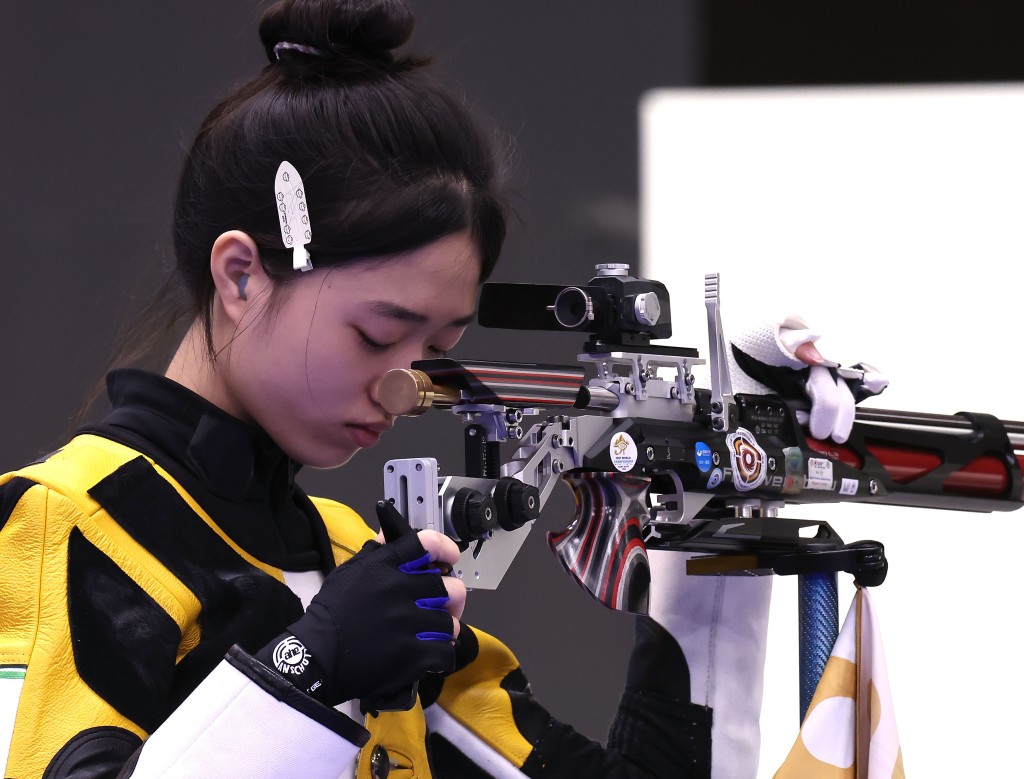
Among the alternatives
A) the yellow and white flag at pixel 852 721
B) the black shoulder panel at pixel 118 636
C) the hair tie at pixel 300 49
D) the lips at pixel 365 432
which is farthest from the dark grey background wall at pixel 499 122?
the yellow and white flag at pixel 852 721

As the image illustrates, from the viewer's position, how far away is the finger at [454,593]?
718mm

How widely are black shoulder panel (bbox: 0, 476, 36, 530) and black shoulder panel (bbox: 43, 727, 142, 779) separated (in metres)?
0.13

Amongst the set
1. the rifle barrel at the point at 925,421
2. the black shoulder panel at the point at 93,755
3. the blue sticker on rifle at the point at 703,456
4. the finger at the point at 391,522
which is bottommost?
the rifle barrel at the point at 925,421

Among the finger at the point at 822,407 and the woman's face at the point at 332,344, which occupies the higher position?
the woman's face at the point at 332,344

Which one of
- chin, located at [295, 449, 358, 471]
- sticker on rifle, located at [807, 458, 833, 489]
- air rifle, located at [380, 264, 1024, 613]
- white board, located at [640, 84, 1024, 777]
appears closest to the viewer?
air rifle, located at [380, 264, 1024, 613]

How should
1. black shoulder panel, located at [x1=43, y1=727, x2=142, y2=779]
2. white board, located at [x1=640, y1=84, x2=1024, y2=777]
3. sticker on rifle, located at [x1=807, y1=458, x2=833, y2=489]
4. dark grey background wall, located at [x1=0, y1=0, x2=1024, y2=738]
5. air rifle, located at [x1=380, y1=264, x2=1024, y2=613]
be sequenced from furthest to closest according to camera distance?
white board, located at [x1=640, y1=84, x2=1024, y2=777] < dark grey background wall, located at [x1=0, y1=0, x2=1024, y2=738] < sticker on rifle, located at [x1=807, y1=458, x2=833, y2=489] < air rifle, located at [x1=380, y1=264, x2=1024, y2=613] < black shoulder panel, located at [x1=43, y1=727, x2=142, y2=779]

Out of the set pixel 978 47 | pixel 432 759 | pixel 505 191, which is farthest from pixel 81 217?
pixel 978 47

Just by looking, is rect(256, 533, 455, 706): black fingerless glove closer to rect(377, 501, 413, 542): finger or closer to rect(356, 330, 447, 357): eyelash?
rect(377, 501, 413, 542): finger

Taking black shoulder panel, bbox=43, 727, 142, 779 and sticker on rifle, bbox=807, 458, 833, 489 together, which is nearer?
black shoulder panel, bbox=43, 727, 142, 779

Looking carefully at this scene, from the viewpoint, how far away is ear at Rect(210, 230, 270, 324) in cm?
83

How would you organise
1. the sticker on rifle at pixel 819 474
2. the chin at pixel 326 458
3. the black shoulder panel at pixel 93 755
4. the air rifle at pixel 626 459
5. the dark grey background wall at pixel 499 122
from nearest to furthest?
1. the black shoulder panel at pixel 93 755
2. the air rifle at pixel 626 459
3. the chin at pixel 326 458
4. the sticker on rifle at pixel 819 474
5. the dark grey background wall at pixel 499 122

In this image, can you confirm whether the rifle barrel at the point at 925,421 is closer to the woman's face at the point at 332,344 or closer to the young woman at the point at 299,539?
the young woman at the point at 299,539

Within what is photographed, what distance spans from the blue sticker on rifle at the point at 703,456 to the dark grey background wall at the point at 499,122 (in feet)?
1.98

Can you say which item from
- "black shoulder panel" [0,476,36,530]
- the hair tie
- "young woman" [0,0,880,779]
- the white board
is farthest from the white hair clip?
the white board
